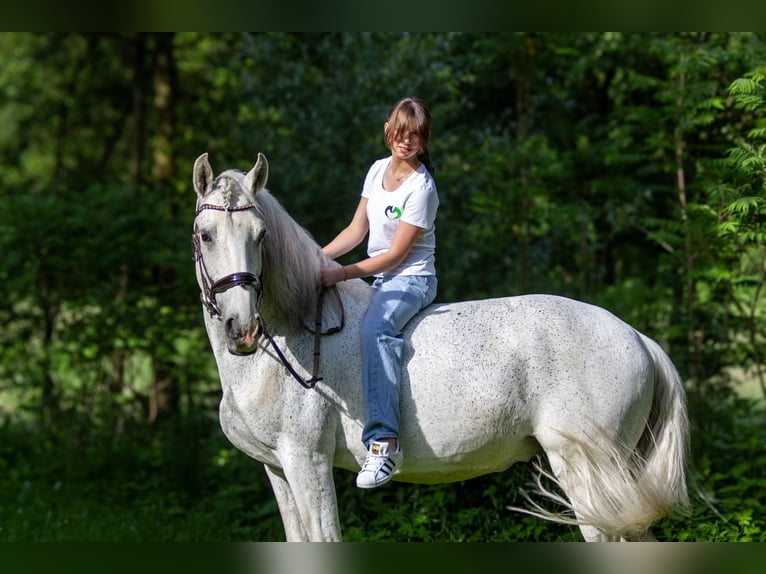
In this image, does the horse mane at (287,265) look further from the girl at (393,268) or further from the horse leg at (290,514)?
the horse leg at (290,514)

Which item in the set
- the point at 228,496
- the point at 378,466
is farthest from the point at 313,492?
the point at 228,496

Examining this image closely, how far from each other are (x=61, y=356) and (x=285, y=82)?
3.37 m

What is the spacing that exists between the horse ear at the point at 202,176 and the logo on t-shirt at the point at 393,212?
2.49 ft

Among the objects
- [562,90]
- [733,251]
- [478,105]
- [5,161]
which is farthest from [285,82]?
[5,161]

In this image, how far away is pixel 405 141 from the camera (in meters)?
3.32

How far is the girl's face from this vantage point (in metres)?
3.31

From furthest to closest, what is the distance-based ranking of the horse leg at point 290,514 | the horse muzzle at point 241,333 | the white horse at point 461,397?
the horse leg at point 290,514
the white horse at point 461,397
the horse muzzle at point 241,333

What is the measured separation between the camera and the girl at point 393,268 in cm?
324

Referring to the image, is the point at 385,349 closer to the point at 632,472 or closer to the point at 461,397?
the point at 461,397

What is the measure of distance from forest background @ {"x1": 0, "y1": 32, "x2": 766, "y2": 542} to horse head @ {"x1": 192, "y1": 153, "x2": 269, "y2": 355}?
2.83m

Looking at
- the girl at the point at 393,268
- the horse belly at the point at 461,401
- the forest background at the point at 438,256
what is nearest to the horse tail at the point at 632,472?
the horse belly at the point at 461,401

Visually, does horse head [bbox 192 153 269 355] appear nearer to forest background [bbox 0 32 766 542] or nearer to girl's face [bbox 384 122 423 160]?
girl's face [bbox 384 122 423 160]

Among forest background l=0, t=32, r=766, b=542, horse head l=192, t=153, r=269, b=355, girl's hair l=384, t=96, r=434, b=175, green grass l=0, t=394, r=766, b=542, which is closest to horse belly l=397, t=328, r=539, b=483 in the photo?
horse head l=192, t=153, r=269, b=355

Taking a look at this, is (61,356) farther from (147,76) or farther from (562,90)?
(562,90)
